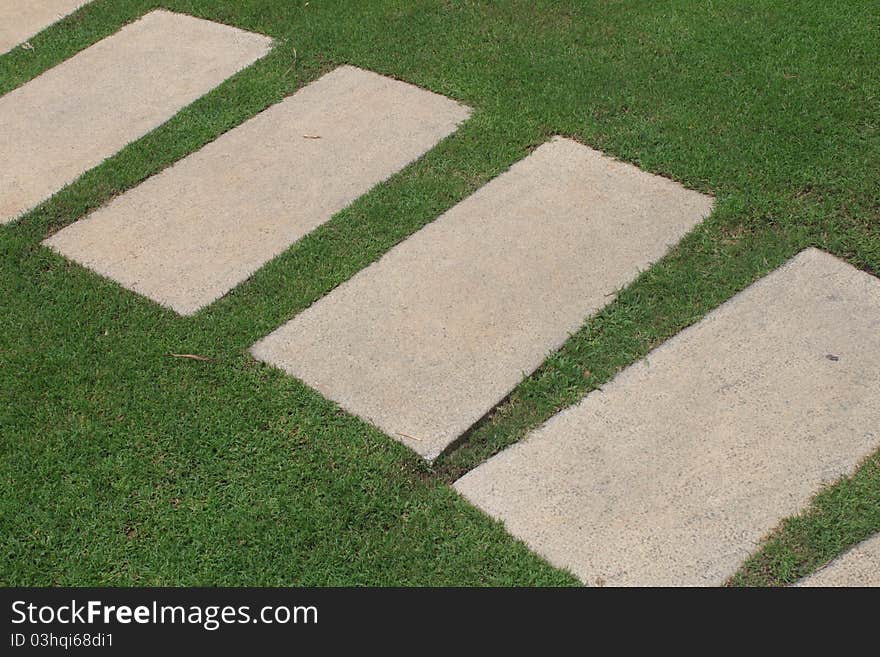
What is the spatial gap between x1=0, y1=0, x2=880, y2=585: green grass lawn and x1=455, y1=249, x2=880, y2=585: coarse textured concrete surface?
82mm

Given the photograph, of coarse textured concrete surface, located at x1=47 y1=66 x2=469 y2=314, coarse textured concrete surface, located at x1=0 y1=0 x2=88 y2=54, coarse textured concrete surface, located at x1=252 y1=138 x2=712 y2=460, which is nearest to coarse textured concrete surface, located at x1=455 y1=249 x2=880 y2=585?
coarse textured concrete surface, located at x1=252 y1=138 x2=712 y2=460

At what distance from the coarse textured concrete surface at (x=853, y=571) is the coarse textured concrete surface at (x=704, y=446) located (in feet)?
0.62

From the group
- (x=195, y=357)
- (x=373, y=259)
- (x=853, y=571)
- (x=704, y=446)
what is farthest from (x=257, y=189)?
(x=853, y=571)

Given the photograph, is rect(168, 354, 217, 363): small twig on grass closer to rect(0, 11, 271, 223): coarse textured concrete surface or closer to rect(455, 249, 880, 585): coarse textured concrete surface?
rect(455, 249, 880, 585): coarse textured concrete surface

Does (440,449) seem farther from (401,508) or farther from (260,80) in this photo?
(260,80)

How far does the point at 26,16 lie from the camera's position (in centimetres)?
617

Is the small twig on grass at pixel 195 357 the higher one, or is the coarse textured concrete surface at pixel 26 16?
the coarse textured concrete surface at pixel 26 16

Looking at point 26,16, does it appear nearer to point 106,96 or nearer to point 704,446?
point 106,96

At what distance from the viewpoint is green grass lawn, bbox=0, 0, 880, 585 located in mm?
3154

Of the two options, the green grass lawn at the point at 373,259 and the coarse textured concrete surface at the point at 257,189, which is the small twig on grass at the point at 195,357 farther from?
the coarse textured concrete surface at the point at 257,189

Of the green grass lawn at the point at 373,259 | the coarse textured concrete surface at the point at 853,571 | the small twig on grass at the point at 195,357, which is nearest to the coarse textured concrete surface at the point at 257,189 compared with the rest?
the green grass lawn at the point at 373,259

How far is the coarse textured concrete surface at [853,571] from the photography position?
2893 millimetres

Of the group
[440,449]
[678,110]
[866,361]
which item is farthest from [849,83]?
[440,449]

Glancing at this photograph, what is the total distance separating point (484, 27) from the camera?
17.5 feet
